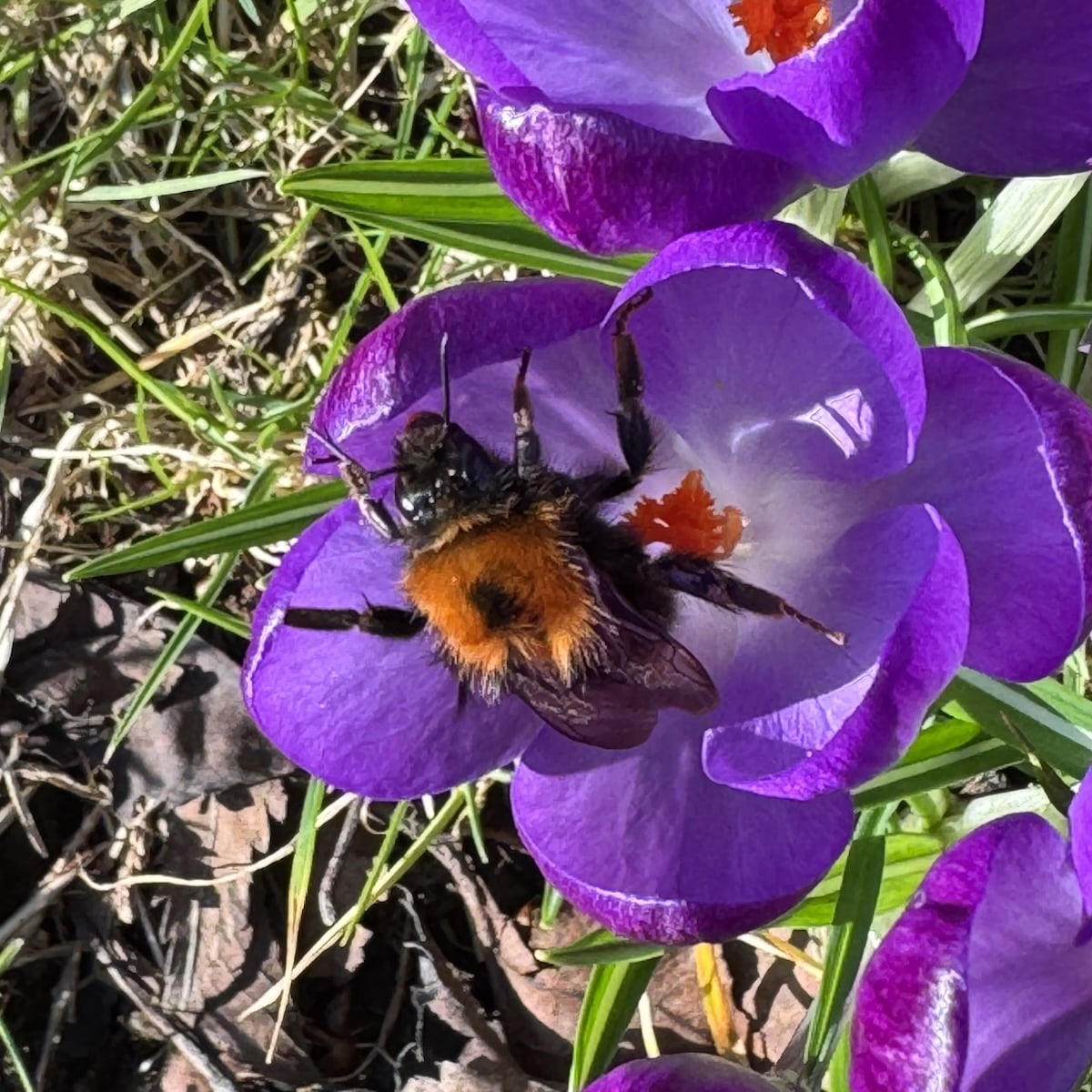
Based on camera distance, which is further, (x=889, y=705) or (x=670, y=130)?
(x=670, y=130)

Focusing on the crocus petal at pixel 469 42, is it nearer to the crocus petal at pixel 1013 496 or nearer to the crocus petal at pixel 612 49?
the crocus petal at pixel 612 49

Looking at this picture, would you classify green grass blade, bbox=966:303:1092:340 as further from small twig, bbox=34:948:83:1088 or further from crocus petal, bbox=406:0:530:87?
small twig, bbox=34:948:83:1088

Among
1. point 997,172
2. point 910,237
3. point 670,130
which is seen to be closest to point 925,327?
point 910,237

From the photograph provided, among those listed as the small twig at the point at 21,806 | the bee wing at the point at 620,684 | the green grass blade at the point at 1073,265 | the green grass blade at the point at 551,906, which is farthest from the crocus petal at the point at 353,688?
the small twig at the point at 21,806

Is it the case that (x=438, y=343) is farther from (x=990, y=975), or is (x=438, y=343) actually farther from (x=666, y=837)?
(x=990, y=975)

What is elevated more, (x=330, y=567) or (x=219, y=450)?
(x=330, y=567)

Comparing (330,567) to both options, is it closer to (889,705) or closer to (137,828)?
(889,705)

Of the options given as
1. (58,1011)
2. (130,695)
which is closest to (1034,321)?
(130,695)
